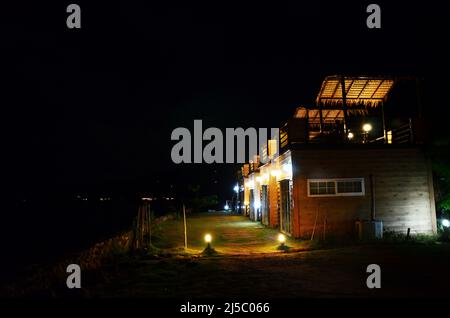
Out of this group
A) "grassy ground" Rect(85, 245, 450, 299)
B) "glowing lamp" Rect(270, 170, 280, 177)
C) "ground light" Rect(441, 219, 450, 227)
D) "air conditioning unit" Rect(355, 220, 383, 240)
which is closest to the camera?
"grassy ground" Rect(85, 245, 450, 299)

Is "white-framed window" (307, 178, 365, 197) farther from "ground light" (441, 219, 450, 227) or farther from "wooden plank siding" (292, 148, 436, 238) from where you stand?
A: "ground light" (441, 219, 450, 227)

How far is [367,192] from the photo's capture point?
48.2 ft

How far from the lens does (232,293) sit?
23.8ft

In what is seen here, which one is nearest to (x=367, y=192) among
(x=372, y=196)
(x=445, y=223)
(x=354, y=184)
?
(x=372, y=196)

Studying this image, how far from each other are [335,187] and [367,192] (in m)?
1.31

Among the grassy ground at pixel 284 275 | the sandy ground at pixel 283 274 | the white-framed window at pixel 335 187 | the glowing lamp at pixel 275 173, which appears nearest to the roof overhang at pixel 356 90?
the glowing lamp at pixel 275 173

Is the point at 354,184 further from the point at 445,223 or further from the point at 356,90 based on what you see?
the point at 356,90

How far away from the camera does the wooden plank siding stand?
47.4 ft

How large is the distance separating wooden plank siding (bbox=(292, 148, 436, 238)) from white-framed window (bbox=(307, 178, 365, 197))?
0.16 m

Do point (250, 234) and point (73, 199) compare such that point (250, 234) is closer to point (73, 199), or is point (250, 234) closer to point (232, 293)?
point (232, 293)

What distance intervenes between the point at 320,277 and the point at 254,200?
19.4 metres

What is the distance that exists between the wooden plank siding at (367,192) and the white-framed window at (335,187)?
0.16 m

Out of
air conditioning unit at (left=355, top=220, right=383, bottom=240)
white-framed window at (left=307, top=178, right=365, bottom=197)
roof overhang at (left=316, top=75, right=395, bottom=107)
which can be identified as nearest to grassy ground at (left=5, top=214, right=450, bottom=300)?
air conditioning unit at (left=355, top=220, right=383, bottom=240)

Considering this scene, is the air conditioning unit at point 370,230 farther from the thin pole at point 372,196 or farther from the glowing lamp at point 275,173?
the glowing lamp at point 275,173
